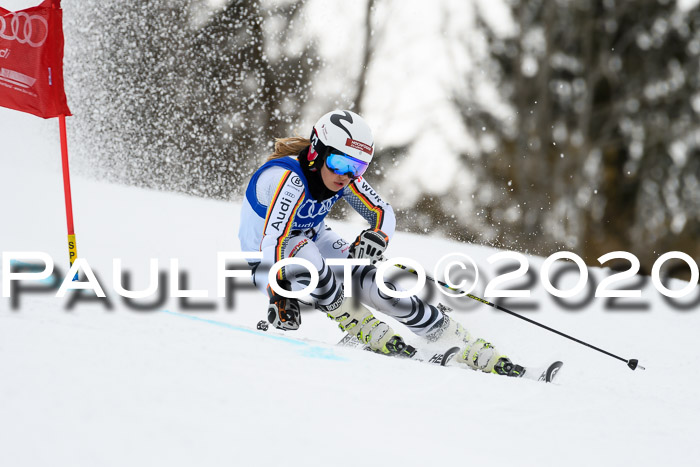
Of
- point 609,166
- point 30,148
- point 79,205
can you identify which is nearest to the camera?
point 79,205

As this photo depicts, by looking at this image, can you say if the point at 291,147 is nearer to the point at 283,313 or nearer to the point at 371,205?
the point at 371,205

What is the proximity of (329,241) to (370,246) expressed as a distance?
0.41 m

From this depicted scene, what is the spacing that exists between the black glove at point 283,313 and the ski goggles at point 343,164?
646 millimetres

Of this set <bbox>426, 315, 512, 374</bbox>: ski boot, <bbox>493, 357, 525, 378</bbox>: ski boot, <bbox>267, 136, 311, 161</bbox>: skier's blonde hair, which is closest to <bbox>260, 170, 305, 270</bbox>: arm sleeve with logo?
<bbox>267, 136, 311, 161</bbox>: skier's blonde hair

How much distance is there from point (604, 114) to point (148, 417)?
17223 millimetres

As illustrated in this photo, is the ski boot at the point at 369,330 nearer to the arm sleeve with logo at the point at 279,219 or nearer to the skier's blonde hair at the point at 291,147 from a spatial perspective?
the arm sleeve with logo at the point at 279,219

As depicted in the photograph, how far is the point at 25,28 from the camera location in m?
4.15

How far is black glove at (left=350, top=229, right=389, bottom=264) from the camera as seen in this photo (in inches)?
156

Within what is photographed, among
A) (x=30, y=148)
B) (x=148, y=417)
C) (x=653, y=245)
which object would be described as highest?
(x=30, y=148)

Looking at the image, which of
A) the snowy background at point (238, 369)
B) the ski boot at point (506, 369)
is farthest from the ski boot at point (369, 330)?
the ski boot at point (506, 369)

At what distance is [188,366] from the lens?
8.39 feet

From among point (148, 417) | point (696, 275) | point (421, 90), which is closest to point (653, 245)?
point (421, 90)

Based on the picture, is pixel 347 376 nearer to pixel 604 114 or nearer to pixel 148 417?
pixel 148 417

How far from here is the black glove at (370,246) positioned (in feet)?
13.0
